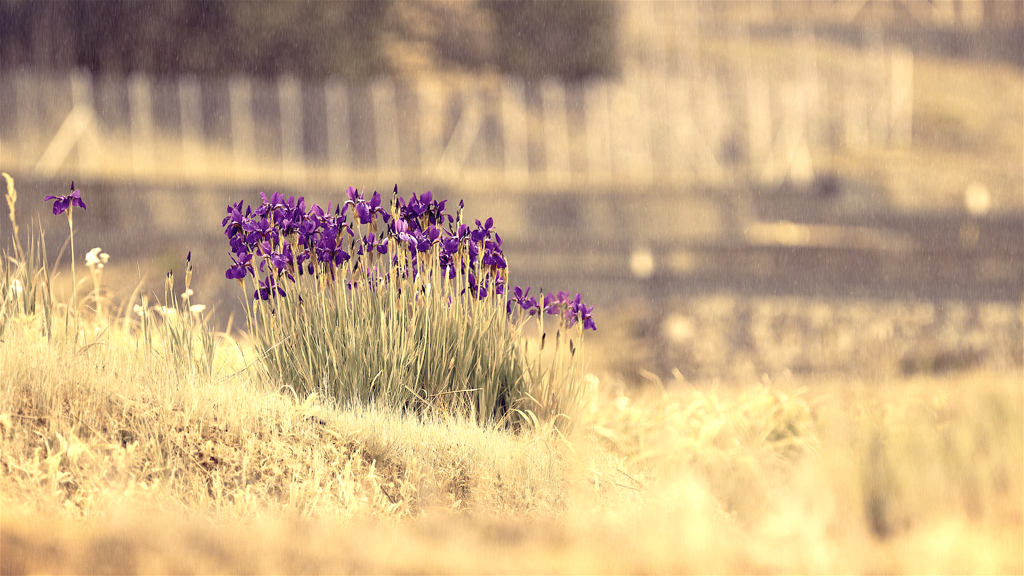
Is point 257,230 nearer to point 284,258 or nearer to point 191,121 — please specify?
point 284,258

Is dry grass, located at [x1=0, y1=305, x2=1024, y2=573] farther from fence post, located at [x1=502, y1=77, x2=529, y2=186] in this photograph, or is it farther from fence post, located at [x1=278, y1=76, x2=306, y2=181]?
fence post, located at [x1=278, y1=76, x2=306, y2=181]

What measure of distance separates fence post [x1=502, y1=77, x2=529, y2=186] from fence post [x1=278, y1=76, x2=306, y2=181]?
3559 mm

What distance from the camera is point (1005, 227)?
12961 millimetres

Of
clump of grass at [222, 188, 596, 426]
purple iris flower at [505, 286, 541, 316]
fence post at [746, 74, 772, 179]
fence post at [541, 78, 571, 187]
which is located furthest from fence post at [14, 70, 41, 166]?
purple iris flower at [505, 286, 541, 316]

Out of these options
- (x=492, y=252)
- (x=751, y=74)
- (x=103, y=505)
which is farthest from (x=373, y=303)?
(x=751, y=74)

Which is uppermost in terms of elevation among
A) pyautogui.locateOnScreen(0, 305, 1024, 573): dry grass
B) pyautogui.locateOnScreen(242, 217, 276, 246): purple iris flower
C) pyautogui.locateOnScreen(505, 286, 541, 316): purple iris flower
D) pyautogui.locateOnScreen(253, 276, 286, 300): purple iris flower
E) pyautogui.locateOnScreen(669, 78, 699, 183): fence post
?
pyautogui.locateOnScreen(669, 78, 699, 183): fence post

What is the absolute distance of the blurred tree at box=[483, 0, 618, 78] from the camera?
1582cm

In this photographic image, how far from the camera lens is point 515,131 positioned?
16.8 m

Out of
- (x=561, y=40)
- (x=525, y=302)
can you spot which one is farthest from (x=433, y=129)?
(x=525, y=302)

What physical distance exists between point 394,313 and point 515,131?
45.9ft

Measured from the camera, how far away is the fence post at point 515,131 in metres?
15.8

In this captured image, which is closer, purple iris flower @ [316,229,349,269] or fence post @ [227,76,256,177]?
purple iris flower @ [316,229,349,269]

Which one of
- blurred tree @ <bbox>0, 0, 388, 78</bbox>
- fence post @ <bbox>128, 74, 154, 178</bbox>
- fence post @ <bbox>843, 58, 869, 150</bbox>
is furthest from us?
fence post @ <bbox>843, 58, 869, 150</bbox>

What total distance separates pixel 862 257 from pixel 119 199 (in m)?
10.5
